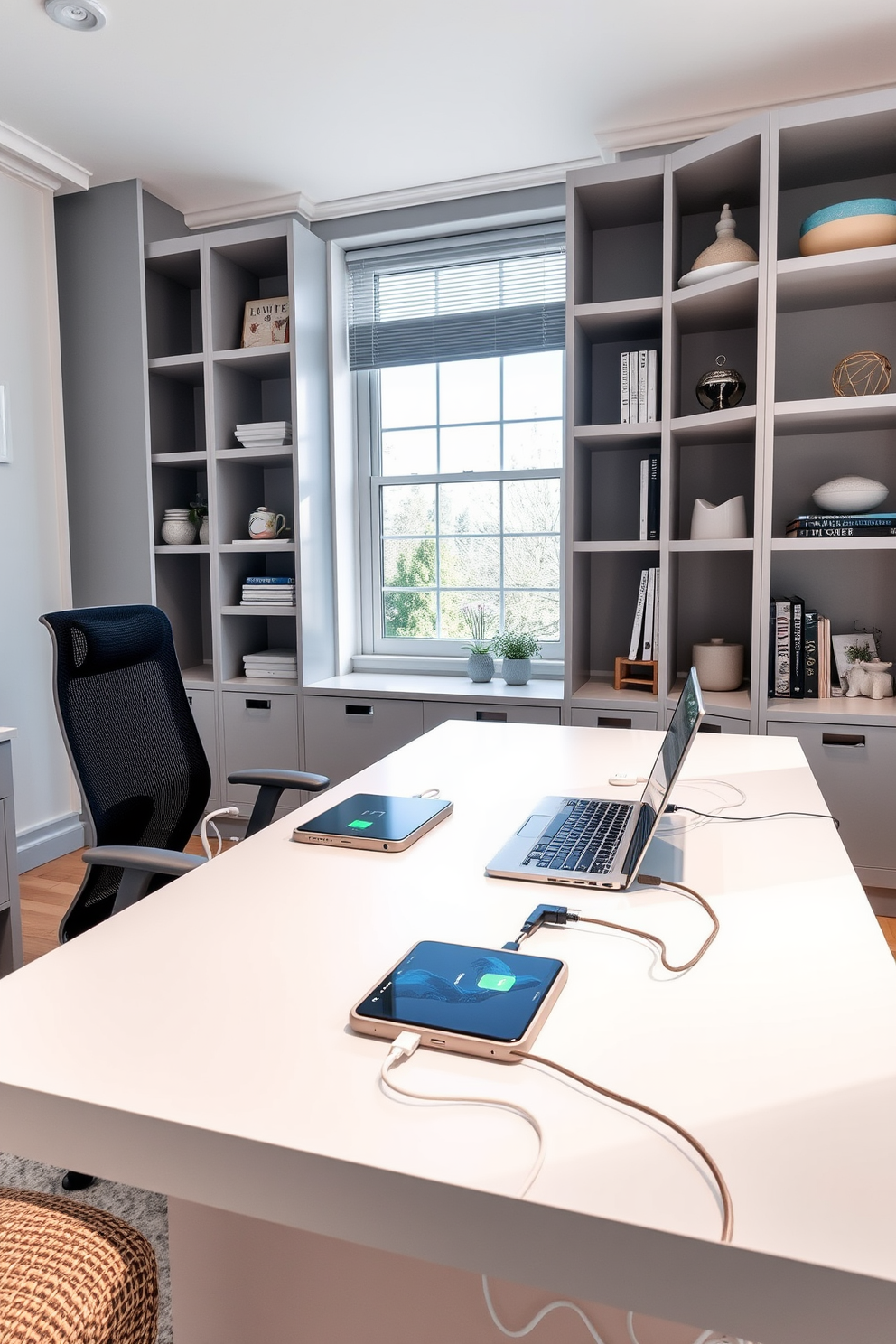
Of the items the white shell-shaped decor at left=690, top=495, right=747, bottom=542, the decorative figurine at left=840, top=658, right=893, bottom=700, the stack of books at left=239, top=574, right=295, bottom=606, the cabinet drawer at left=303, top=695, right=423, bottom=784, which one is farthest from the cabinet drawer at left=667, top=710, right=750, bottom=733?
the stack of books at left=239, top=574, right=295, bottom=606

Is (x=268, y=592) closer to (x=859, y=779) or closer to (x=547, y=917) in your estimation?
(x=859, y=779)

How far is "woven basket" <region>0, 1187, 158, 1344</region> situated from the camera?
2.48 feet

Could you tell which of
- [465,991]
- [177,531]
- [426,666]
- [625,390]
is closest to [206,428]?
[177,531]

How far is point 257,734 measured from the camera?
3617 mm

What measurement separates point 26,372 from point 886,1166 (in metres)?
3.73

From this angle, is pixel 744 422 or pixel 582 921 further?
pixel 744 422

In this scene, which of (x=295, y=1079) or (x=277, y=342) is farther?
(x=277, y=342)

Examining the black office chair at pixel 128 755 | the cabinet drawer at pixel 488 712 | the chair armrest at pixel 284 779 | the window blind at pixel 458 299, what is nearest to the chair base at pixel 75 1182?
the black office chair at pixel 128 755

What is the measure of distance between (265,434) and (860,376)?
2207 millimetres

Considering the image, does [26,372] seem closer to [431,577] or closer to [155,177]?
[155,177]

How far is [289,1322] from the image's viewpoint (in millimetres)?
1069

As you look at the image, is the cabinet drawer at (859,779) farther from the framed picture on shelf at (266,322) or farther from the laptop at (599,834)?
the framed picture on shelf at (266,322)

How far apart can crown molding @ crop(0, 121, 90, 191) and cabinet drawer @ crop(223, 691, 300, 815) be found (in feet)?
6.83

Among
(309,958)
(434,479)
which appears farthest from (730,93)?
(309,958)
